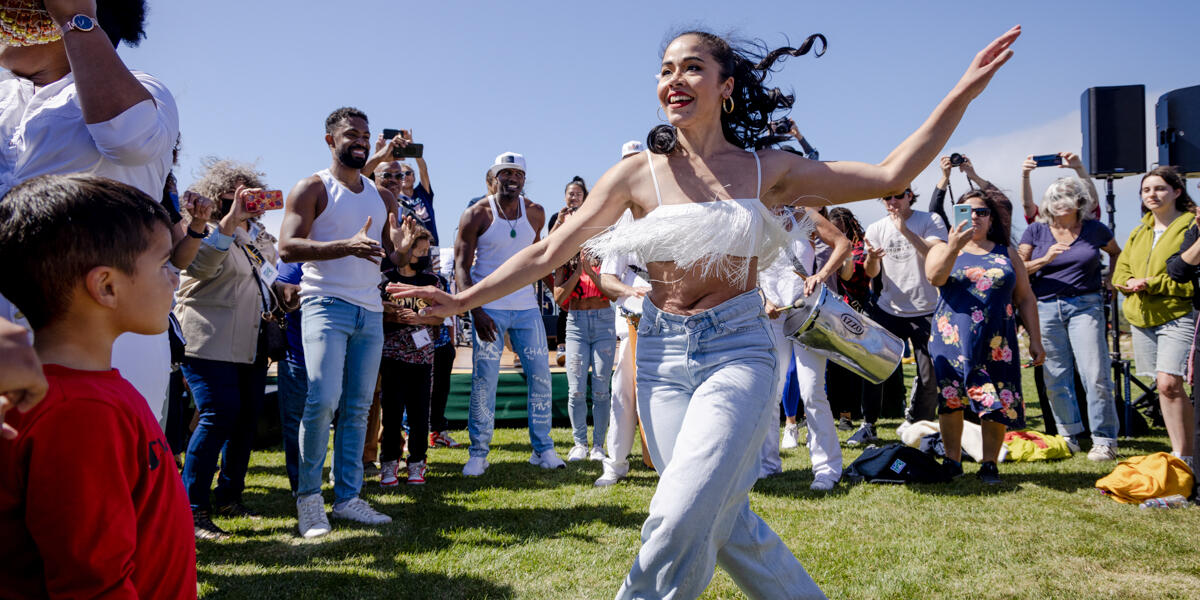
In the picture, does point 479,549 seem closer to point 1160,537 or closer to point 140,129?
point 140,129

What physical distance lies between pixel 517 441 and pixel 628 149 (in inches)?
122

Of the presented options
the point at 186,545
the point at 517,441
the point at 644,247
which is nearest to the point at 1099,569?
the point at 644,247

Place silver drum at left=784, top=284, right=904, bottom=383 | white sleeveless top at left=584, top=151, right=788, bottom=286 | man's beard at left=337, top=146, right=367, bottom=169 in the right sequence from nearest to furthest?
1. white sleeveless top at left=584, top=151, right=788, bottom=286
2. silver drum at left=784, top=284, right=904, bottom=383
3. man's beard at left=337, top=146, right=367, bottom=169

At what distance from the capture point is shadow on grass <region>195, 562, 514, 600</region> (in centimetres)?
331

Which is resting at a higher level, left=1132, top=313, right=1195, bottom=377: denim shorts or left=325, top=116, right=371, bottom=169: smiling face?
left=325, top=116, right=371, bottom=169: smiling face

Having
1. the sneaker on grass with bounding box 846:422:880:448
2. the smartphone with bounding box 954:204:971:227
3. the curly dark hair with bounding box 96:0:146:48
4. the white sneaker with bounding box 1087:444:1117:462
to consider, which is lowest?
the sneaker on grass with bounding box 846:422:880:448

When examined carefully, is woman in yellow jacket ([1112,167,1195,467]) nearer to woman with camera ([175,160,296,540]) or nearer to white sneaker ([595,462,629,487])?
white sneaker ([595,462,629,487])

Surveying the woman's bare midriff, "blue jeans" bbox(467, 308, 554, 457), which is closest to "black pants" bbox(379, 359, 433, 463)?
"blue jeans" bbox(467, 308, 554, 457)

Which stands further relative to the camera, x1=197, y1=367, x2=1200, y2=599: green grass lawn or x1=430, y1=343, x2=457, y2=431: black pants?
x1=430, y1=343, x2=457, y2=431: black pants

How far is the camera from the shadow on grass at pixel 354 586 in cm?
331

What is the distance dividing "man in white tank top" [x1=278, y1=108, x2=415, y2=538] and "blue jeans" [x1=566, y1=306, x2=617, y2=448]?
228cm

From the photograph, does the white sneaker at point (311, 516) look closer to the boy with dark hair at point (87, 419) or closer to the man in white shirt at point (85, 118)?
the man in white shirt at point (85, 118)

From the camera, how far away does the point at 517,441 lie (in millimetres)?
7801

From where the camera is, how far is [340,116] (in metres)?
4.58
